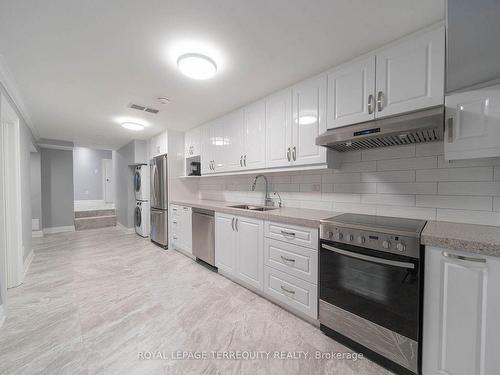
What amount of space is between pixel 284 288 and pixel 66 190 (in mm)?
6456

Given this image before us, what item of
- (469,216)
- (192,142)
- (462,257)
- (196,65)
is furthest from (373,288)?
(192,142)

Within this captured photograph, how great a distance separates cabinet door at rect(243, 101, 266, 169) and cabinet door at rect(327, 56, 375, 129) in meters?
0.83

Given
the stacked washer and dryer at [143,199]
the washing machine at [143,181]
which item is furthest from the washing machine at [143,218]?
the washing machine at [143,181]

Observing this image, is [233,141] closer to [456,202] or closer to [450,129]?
[450,129]

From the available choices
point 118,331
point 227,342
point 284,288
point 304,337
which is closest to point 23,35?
point 118,331

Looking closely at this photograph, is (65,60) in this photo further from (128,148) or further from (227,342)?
(128,148)

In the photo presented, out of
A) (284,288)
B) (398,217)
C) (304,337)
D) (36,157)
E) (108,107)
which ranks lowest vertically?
(304,337)

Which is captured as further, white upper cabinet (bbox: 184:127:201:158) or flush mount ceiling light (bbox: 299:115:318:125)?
white upper cabinet (bbox: 184:127:201:158)

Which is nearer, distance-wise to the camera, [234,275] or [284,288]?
[284,288]

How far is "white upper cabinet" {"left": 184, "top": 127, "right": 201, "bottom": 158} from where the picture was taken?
11.9 feet

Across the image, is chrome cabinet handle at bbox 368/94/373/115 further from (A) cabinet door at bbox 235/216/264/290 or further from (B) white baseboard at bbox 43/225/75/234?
(B) white baseboard at bbox 43/225/75/234

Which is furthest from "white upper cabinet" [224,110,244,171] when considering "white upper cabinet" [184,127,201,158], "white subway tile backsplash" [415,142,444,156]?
"white subway tile backsplash" [415,142,444,156]

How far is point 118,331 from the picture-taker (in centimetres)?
169

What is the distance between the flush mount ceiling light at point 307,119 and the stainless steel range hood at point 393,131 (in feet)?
0.77
